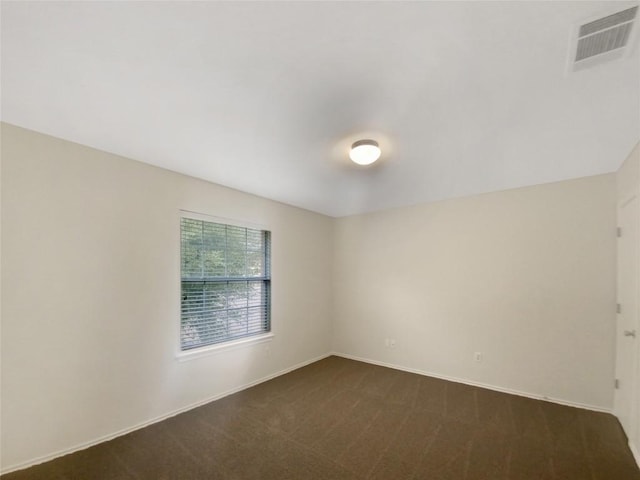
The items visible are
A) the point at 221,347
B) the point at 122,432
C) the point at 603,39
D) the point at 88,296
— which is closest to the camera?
the point at 603,39

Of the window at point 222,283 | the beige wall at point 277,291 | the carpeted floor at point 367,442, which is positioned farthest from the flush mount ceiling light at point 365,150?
the carpeted floor at point 367,442

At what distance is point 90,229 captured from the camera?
2.39 meters

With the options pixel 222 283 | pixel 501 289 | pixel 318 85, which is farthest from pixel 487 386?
pixel 318 85

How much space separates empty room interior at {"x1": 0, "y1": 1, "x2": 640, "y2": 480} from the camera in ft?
5.33

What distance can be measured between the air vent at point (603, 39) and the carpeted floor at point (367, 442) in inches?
112

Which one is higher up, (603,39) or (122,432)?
(603,39)

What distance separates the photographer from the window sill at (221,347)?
2952 millimetres

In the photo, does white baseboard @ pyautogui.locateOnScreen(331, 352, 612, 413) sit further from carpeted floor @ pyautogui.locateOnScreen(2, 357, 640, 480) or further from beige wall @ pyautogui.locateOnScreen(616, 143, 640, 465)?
beige wall @ pyautogui.locateOnScreen(616, 143, 640, 465)

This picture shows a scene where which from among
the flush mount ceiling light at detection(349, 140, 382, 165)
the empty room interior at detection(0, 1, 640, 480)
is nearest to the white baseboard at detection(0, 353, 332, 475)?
the empty room interior at detection(0, 1, 640, 480)

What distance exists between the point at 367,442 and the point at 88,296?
8.74 feet

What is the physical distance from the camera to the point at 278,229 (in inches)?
161

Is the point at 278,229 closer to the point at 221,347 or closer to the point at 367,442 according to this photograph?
the point at 221,347

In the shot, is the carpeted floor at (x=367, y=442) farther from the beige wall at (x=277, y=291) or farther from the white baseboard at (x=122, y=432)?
the beige wall at (x=277, y=291)

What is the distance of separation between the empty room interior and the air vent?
0.01 meters
